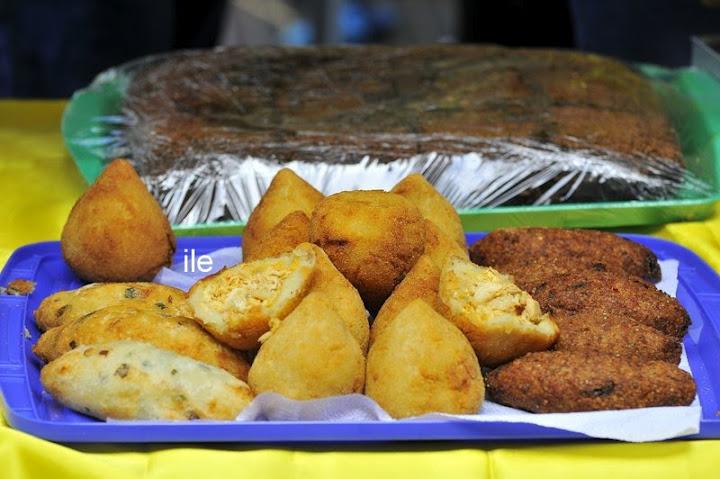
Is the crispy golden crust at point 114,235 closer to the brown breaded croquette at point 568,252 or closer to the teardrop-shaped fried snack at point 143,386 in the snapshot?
the teardrop-shaped fried snack at point 143,386

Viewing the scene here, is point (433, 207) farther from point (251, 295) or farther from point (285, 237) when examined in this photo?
point (251, 295)

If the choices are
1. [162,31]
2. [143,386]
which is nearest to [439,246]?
[143,386]

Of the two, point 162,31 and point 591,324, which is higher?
point 591,324

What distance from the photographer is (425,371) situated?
3.52 ft

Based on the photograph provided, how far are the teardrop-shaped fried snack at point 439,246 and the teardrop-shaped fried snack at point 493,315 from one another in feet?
0.37

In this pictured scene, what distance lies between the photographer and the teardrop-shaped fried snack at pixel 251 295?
1152mm

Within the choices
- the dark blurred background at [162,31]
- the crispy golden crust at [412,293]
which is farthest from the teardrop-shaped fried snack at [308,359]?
the dark blurred background at [162,31]

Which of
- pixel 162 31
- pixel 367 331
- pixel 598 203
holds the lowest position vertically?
pixel 162 31

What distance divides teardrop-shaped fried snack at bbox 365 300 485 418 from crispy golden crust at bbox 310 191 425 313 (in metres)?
0.17

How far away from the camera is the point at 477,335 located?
3.79 ft

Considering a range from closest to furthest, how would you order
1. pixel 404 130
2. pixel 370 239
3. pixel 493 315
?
pixel 493 315
pixel 370 239
pixel 404 130

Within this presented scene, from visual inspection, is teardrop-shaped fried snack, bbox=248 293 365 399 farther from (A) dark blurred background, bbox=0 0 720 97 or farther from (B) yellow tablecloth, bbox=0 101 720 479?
(A) dark blurred background, bbox=0 0 720 97

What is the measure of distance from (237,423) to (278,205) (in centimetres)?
52

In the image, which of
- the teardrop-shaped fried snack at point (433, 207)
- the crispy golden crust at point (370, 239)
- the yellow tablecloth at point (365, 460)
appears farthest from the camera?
the teardrop-shaped fried snack at point (433, 207)
